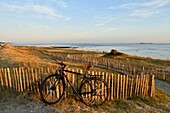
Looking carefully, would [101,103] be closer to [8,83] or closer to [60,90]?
[60,90]

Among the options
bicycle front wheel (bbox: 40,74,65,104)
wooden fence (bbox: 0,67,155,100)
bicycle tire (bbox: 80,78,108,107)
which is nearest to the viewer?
bicycle front wheel (bbox: 40,74,65,104)

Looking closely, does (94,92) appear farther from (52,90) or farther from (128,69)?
(128,69)

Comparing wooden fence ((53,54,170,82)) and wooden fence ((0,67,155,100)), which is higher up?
wooden fence ((0,67,155,100))

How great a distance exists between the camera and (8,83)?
6215mm

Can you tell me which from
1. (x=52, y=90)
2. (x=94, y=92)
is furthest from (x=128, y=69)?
(x=52, y=90)

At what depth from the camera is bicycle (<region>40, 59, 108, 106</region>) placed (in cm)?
551

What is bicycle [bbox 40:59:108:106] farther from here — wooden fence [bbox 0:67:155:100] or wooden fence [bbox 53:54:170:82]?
wooden fence [bbox 53:54:170:82]

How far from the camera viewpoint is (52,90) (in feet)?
18.8

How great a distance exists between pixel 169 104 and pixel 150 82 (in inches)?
46.7

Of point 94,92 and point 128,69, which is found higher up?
point 94,92

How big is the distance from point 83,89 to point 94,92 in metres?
0.43

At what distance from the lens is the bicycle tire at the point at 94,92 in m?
5.72

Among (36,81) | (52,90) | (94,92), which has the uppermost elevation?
(36,81)

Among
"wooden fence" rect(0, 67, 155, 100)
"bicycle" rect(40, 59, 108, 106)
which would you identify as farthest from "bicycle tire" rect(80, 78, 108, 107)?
"wooden fence" rect(0, 67, 155, 100)
